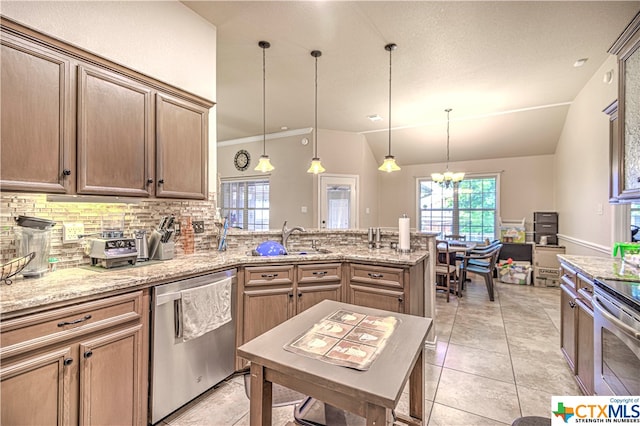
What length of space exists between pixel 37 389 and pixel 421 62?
4134mm

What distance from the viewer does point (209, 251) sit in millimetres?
2762

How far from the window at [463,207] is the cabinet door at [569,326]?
457 cm

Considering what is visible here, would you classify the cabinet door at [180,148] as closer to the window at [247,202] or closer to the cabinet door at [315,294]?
the cabinet door at [315,294]

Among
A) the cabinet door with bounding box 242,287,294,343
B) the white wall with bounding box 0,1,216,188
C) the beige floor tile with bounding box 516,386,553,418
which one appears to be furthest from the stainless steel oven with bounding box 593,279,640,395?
the white wall with bounding box 0,1,216,188

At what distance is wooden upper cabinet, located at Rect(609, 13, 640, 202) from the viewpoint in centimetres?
200

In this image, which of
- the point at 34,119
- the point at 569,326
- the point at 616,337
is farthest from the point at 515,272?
the point at 34,119

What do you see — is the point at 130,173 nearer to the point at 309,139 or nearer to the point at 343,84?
the point at 343,84

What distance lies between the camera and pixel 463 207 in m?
7.00

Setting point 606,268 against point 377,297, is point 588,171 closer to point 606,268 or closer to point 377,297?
point 606,268

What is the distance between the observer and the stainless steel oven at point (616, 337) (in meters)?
1.35

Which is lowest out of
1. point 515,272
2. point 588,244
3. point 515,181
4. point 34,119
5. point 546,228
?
point 515,272

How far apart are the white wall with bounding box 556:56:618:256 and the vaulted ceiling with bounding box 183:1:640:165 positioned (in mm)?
253

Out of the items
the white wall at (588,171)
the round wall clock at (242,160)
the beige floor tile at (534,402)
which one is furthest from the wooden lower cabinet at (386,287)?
the round wall clock at (242,160)

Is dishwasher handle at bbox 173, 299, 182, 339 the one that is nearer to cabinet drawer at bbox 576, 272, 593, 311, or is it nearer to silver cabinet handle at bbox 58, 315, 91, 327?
silver cabinet handle at bbox 58, 315, 91, 327
